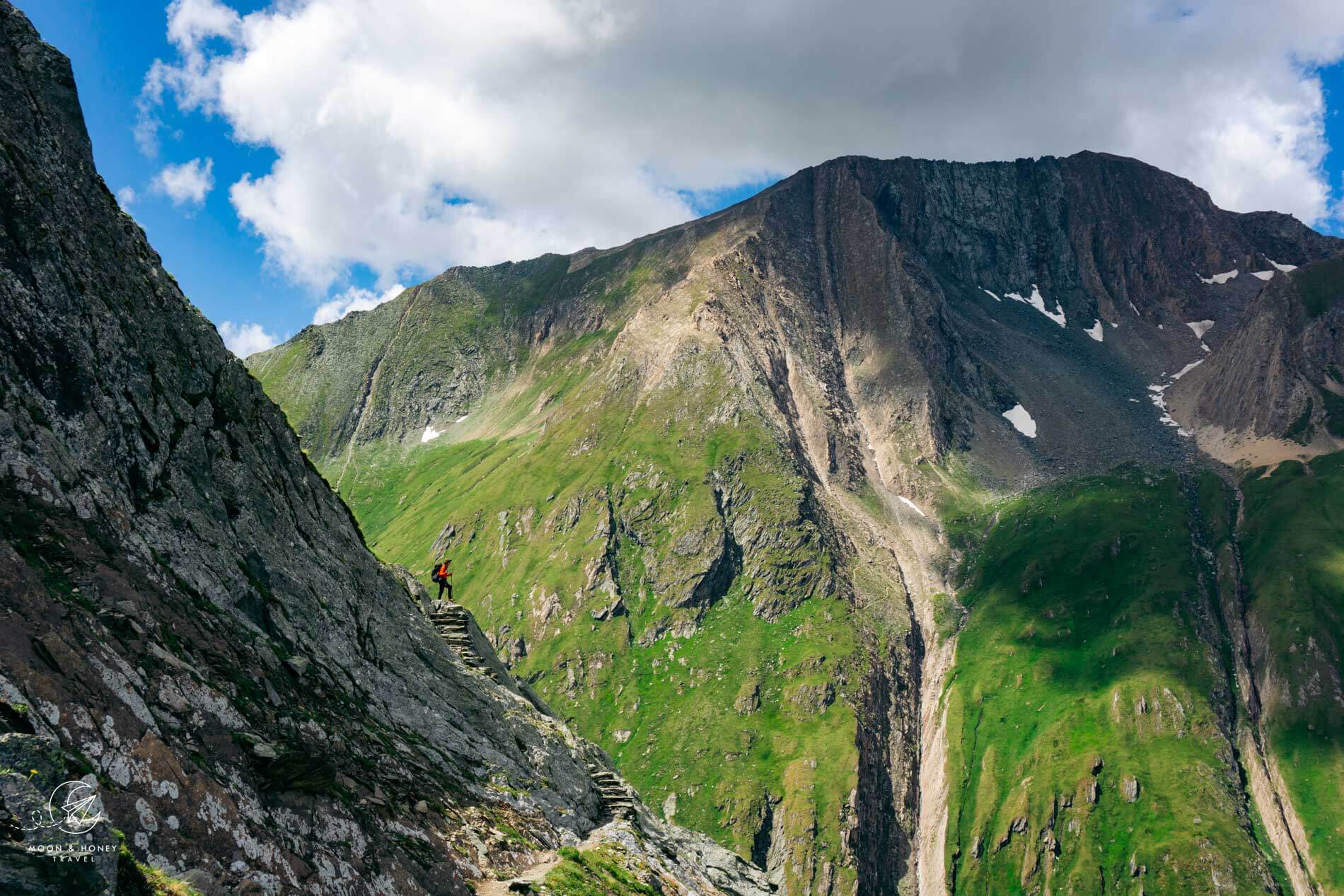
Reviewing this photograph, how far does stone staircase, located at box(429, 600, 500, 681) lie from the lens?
191ft

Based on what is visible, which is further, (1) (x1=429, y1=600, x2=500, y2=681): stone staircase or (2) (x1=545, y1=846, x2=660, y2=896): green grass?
(1) (x1=429, y1=600, x2=500, y2=681): stone staircase

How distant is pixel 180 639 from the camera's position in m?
26.1

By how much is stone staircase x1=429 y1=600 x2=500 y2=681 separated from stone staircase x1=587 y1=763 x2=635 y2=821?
10.0 m

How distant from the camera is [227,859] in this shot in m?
21.0

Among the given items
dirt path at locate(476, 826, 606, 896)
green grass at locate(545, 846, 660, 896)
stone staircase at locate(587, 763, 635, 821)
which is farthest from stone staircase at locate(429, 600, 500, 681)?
green grass at locate(545, 846, 660, 896)

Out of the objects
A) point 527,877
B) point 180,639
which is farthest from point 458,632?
point 180,639

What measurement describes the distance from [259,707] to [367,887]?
264 inches

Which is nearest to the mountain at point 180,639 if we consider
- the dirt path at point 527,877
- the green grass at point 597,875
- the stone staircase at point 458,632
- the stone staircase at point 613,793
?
the green grass at point 597,875

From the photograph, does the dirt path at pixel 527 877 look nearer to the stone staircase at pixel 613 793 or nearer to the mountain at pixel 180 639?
the mountain at pixel 180 639

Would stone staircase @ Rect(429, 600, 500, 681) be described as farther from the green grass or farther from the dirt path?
the green grass

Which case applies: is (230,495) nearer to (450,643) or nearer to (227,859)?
(227,859)

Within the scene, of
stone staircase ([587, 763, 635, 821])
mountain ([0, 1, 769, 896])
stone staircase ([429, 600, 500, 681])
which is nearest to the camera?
mountain ([0, 1, 769, 896])

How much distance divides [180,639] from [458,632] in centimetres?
3424

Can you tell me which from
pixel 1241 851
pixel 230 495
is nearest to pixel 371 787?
pixel 230 495
